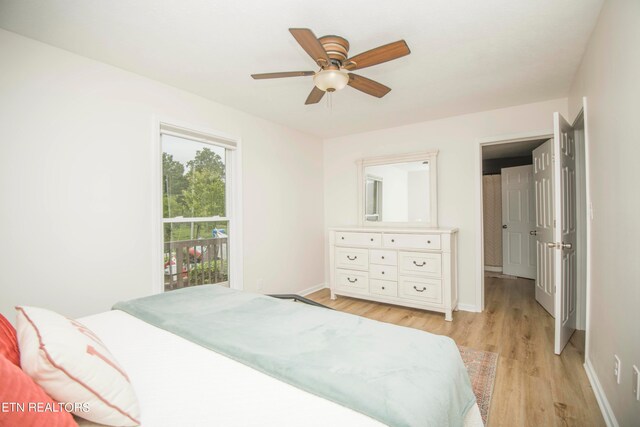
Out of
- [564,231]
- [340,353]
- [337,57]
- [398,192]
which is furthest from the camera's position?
[398,192]

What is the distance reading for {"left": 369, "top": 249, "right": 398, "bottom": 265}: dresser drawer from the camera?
3.63 meters

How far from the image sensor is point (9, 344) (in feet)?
2.97

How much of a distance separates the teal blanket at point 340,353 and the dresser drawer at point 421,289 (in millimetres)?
2113

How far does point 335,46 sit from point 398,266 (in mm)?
2600

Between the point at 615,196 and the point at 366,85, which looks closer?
the point at 615,196

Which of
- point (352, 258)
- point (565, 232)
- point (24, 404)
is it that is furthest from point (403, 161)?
point (24, 404)

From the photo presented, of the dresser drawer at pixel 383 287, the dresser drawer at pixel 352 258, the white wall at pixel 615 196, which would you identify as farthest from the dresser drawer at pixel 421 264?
the white wall at pixel 615 196

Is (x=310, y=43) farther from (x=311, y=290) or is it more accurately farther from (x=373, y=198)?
(x=311, y=290)

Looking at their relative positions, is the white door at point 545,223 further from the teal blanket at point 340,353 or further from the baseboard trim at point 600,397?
the teal blanket at point 340,353

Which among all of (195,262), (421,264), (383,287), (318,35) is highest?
(318,35)

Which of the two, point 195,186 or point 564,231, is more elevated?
point 195,186

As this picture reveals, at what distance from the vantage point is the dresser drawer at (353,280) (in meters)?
3.87

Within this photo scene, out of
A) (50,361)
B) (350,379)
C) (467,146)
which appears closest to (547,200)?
(467,146)

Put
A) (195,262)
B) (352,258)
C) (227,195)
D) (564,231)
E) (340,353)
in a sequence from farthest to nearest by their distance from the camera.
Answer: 1. (352,258)
2. (227,195)
3. (195,262)
4. (564,231)
5. (340,353)
